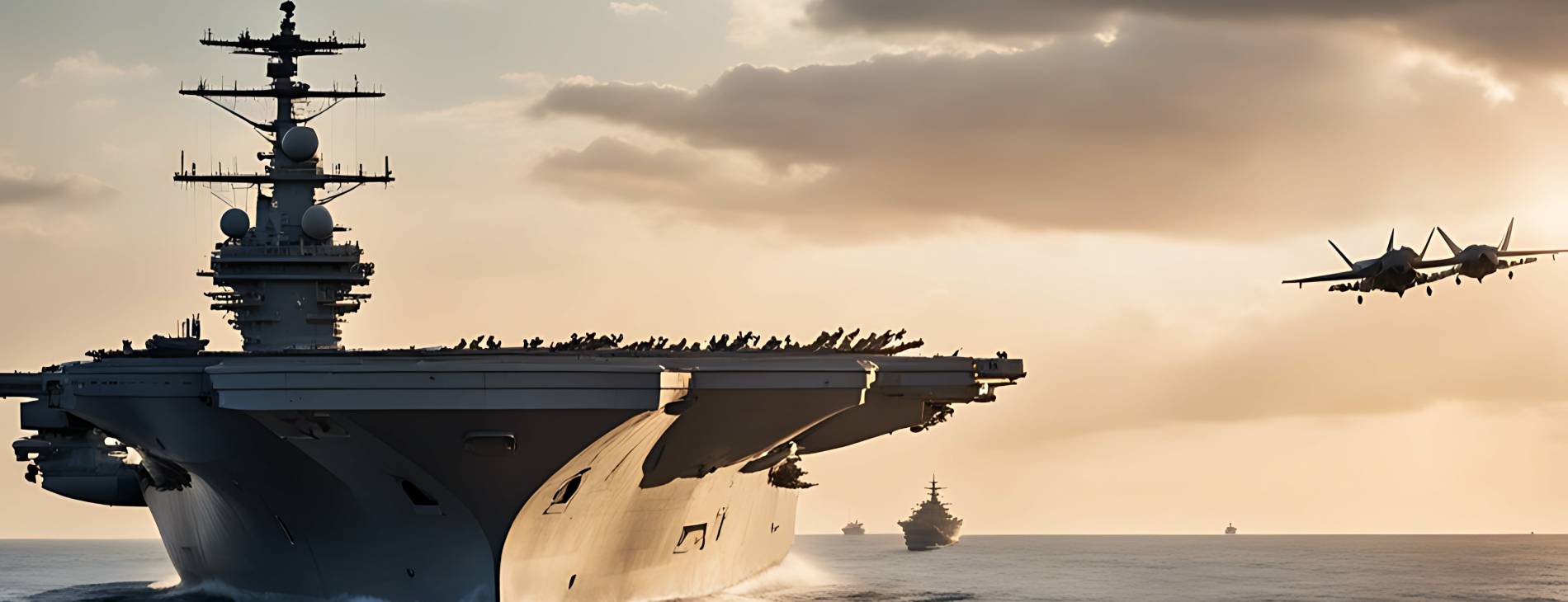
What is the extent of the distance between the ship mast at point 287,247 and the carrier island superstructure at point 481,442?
4040mm

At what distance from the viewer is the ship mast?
112 ft

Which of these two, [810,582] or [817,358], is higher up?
[817,358]

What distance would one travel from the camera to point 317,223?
3372 centimetres

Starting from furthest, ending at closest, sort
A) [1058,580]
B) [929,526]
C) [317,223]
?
[929,526], [1058,580], [317,223]

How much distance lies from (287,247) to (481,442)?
14702 millimetres

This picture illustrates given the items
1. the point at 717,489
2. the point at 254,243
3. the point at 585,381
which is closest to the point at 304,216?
the point at 254,243

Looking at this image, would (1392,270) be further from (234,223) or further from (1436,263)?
(234,223)

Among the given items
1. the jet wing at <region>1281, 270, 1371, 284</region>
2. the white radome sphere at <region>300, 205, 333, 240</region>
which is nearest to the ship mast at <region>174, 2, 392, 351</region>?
the white radome sphere at <region>300, 205, 333, 240</region>

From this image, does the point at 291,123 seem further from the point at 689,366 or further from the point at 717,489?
the point at 689,366

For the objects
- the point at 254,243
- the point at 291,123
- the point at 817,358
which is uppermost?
the point at 291,123

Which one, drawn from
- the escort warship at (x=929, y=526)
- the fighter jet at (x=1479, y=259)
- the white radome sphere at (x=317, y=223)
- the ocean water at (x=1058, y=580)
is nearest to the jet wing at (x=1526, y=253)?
the fighter jet at (x=1479, y=259)

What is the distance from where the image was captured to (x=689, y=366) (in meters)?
23.5

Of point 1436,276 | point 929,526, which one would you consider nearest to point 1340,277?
point 1436,276

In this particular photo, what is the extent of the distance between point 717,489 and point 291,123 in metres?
12.2
